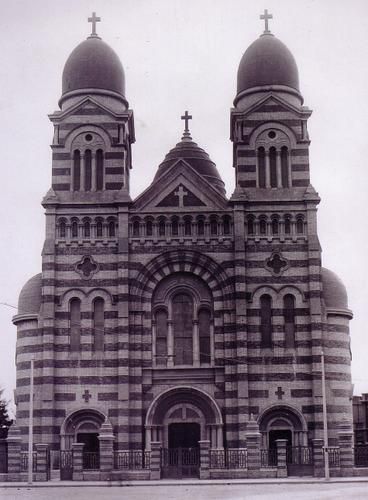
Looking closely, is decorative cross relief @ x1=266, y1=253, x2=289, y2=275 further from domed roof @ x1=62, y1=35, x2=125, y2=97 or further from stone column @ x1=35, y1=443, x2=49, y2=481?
stone column @ x1=35, y1=443, x2=49, y2=481

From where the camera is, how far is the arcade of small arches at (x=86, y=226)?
141ft

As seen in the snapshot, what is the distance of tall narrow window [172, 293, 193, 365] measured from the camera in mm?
42125

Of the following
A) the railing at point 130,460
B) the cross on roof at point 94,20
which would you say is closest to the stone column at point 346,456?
the railing at point 130,460

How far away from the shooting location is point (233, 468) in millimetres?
37250

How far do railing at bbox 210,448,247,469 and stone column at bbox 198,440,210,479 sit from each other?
0.86 m

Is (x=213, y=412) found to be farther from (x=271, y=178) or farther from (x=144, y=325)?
(x=271, y=178)

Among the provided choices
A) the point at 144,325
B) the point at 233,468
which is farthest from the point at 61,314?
the point at 233,468

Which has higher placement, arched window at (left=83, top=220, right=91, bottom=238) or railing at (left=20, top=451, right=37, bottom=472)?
arched window at (left=83, top=220, right=91, bottom=238)

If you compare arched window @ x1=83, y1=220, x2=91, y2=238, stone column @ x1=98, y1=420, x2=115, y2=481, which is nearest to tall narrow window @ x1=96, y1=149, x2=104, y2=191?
arched window @ x1=83, y1=220, x2=91, y2=238

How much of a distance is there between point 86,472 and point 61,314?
27.3 feet

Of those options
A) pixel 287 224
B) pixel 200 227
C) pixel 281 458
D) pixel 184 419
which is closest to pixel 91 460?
pixel 184 419

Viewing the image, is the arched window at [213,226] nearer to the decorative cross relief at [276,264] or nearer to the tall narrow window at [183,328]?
the decorative cross relief at [276,264]

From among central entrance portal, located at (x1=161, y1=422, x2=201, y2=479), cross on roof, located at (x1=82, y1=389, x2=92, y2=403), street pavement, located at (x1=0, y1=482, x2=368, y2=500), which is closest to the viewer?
street pavement, located at (x1=0, y1=482, x2=368, y2=500)

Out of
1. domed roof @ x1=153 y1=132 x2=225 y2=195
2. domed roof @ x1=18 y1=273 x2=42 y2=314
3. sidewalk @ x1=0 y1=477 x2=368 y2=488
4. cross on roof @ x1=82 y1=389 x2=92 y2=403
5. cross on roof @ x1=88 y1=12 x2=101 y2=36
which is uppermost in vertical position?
cross on roof @ x1=88 y1=12 x2=101 y2=36
